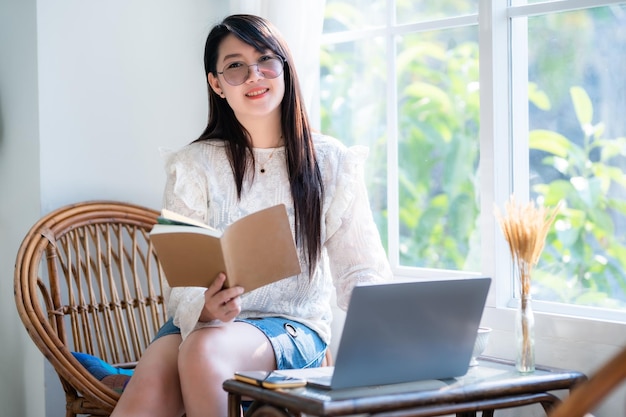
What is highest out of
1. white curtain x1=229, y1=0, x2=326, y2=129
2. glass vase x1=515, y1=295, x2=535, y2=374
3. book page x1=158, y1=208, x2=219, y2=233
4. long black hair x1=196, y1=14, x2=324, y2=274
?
white curtain x1=229, y1=0, x2=326, y2=129

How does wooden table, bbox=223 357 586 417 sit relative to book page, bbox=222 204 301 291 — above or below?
below

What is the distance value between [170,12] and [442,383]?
6.30 feet

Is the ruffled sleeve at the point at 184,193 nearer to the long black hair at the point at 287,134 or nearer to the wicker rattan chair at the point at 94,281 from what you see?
the long black hair at the point at 287,134

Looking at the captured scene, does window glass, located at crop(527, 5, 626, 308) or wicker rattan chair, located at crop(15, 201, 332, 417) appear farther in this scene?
wicker rattan chair, located at crop(15, 201, 332, 417)

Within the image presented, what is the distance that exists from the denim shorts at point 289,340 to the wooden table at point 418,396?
1.10 feet

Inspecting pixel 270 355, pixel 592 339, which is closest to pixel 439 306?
pixel 270 355

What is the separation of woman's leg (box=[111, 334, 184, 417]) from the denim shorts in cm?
11

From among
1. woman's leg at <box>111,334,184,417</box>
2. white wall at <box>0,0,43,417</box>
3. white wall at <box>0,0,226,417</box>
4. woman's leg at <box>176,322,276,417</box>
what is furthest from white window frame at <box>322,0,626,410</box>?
white wall at <box>0,0,43,417</box>

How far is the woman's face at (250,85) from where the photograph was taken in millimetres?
2242

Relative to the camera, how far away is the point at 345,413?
146cm

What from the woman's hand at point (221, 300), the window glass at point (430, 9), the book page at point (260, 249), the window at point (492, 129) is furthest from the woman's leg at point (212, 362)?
the window glass at point (430, 9)

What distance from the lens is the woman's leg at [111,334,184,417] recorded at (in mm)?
1893

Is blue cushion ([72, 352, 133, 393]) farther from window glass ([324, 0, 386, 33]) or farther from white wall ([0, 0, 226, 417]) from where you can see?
window glass ([324, 0, 386, 33])

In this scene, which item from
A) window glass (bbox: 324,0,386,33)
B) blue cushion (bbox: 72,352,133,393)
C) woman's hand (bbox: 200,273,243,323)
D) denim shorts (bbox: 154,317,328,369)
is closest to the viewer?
woman's hand (bbox: 200,273,243,323)
